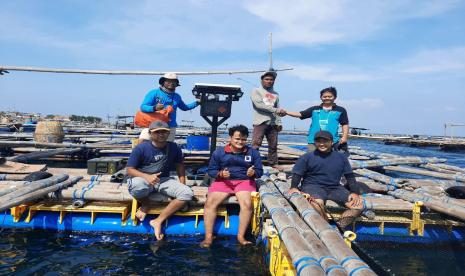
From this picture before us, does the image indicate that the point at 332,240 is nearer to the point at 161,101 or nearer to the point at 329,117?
the point at 329,117

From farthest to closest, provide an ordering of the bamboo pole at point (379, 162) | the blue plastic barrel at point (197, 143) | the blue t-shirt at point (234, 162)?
the blue plastic barrel at point (197, 143), the bamboo pole at point (379, 162), the blue t-shirt at point (234, 162)

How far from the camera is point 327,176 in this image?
5.28m

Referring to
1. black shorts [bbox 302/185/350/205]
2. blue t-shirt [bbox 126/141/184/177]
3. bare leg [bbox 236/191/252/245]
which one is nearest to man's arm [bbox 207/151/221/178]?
bare leg [bbox 236/191/252/245]

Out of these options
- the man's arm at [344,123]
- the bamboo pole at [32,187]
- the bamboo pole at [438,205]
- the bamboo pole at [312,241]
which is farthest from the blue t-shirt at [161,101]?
the bamboo pole at [438,205]

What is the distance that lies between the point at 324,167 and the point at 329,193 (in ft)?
1.41

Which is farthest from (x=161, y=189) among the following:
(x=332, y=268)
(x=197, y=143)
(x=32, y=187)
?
(x=197, y=143)

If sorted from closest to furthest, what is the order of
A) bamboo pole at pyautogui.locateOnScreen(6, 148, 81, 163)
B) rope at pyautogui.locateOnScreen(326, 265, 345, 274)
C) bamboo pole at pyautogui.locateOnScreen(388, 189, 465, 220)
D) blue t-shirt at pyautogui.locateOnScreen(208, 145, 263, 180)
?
rope at pyautogui.locateOnScreen(326, 265, 345, 274)
bamboo pole at pyautogui.locateOnScreen(388, 189, 465, 220)
blue t-shirt at pyautogui.locateOnScreen(208, 145, 263, 180)
bamboo pole at pyautogui.locateOnScreen(6, 148, 81, 163)

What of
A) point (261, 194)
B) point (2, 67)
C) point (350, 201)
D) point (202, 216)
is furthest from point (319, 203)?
point (2, 67)

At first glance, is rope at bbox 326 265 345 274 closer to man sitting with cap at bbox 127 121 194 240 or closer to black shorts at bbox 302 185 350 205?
black shorts at bbox 302 185 350 205

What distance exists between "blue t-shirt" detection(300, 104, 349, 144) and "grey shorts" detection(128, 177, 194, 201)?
8.97ft

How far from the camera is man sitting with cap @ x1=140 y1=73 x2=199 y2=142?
6660mm

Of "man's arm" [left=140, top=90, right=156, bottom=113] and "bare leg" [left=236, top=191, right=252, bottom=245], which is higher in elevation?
"man's arm" [left=140, top=90, right=156, bottom=113]

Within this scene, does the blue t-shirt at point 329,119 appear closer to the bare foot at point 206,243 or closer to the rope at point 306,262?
the bare foot at point 206,243

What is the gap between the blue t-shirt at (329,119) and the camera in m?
6.34
